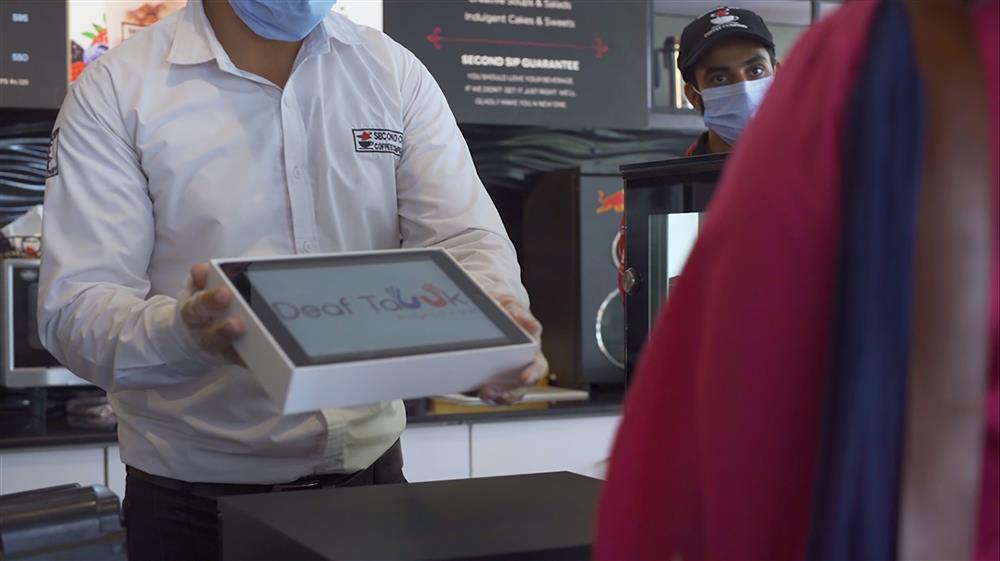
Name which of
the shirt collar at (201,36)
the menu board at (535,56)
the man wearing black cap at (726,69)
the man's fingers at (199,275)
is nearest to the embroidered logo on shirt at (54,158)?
the shirt collar at (201,36)

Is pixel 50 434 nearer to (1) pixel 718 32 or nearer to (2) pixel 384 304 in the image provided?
(1) pixel 718 32

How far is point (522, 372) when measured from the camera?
3.08 ft

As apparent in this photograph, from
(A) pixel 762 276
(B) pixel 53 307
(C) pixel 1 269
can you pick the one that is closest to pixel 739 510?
A: (A) pixel 762 276

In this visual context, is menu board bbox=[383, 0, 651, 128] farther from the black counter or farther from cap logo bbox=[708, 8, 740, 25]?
the black counter

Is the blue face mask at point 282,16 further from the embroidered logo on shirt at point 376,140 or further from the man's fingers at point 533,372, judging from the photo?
the man's fingers at point 533,372

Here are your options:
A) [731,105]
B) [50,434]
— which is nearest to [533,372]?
[731,105]

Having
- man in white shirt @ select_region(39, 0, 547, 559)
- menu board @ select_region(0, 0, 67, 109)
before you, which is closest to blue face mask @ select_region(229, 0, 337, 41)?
man in white shirt @ select_region(39, 0, 547, 559)

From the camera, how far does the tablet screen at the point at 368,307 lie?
856 millimetres

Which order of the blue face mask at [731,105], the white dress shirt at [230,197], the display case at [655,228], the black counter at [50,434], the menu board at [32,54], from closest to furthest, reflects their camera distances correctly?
1. the white dress shirt at [230,197]
2. the display case at [655,228]
3. the blue face mask at [731,105]
4. the black counter at [50,434]
5. the menu board at [32,54]

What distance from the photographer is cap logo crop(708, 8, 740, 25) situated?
2.24m

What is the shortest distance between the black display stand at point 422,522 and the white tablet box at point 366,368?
0.30 ft

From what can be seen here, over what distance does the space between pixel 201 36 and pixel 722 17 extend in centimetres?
116

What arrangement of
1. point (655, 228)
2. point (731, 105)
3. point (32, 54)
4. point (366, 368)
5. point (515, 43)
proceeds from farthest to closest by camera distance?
point (515, 43) < point (32, 54) < point (731, 105) < point (655, 228) < point (366, 368)

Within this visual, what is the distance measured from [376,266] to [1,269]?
1967mm
